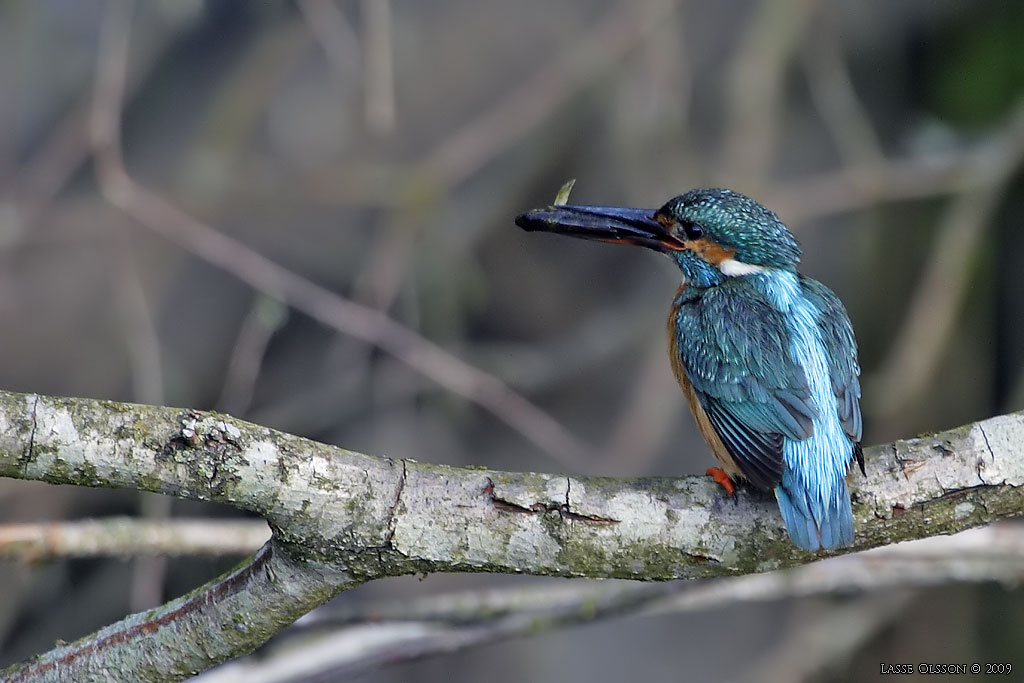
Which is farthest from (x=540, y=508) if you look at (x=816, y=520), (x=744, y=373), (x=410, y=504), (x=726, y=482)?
(x=744, y=373)

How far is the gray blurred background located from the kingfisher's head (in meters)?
1.12

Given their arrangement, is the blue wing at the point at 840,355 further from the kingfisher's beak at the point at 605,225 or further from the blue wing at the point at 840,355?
the kingfisher's beak at the point at 605,225

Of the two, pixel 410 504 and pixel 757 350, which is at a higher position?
pixel 757 350

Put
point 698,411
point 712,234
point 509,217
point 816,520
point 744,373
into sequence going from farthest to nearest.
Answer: point 509,217, point 712,234, point 698,411, point 744,373, point 816,520

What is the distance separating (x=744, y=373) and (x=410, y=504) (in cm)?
94

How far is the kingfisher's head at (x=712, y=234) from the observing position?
2.56 metres

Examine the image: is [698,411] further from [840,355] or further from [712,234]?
[712,234]

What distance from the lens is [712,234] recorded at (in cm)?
257

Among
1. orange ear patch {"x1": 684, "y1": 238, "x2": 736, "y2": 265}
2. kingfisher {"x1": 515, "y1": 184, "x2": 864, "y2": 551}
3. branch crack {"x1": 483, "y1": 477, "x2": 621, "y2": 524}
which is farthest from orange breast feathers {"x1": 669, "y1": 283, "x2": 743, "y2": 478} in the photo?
branch crack {"x1": 483, "y1": 477, "x2": 621, "y2": 524}

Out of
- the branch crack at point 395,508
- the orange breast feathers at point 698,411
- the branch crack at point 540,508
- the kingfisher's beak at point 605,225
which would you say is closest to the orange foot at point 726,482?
the orange breast feathers at point 698,411

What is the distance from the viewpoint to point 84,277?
377cm

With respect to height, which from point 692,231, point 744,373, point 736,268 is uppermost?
point 692,231

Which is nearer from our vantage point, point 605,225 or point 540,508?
point 540,508

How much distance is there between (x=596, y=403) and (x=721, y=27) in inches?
64.4
